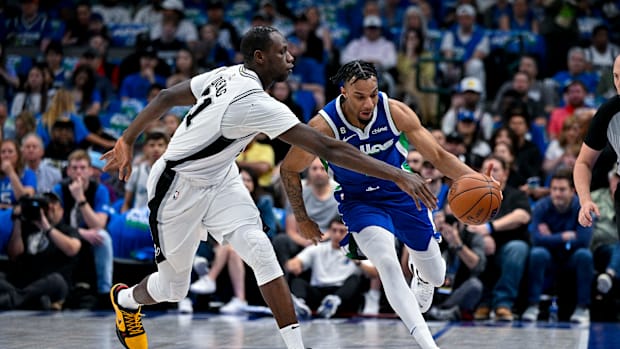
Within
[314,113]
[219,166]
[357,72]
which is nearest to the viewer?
[219,166]

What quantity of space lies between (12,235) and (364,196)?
4.91 metres

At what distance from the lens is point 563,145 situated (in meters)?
11.4

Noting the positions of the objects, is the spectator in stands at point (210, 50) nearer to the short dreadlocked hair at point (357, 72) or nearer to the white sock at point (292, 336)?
the short dreadlocked hair at point (357, 72)

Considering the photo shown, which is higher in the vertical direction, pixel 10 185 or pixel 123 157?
pixel 123 157

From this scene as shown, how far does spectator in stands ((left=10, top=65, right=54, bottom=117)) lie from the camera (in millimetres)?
13820

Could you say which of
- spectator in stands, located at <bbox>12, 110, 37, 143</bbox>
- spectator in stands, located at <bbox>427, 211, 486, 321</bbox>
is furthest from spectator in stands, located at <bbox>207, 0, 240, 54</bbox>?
spectator in stands, located at <bbox>427, 211, 486, 321</bbox>

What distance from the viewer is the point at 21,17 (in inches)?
647

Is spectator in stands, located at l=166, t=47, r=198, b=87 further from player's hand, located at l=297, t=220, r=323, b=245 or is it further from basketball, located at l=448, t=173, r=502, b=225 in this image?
basketball, located at l=448, t=173, r=502, b=225

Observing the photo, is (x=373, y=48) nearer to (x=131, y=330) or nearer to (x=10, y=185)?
(x=10, y=185)

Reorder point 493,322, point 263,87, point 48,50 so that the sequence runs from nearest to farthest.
→ point 263,87, point 493,322, point 48,50

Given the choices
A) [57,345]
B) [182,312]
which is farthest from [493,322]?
[57,345]

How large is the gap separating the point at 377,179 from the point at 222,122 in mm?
1407

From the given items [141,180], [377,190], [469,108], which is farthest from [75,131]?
[377,190]

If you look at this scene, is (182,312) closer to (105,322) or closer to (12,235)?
(105,322)
